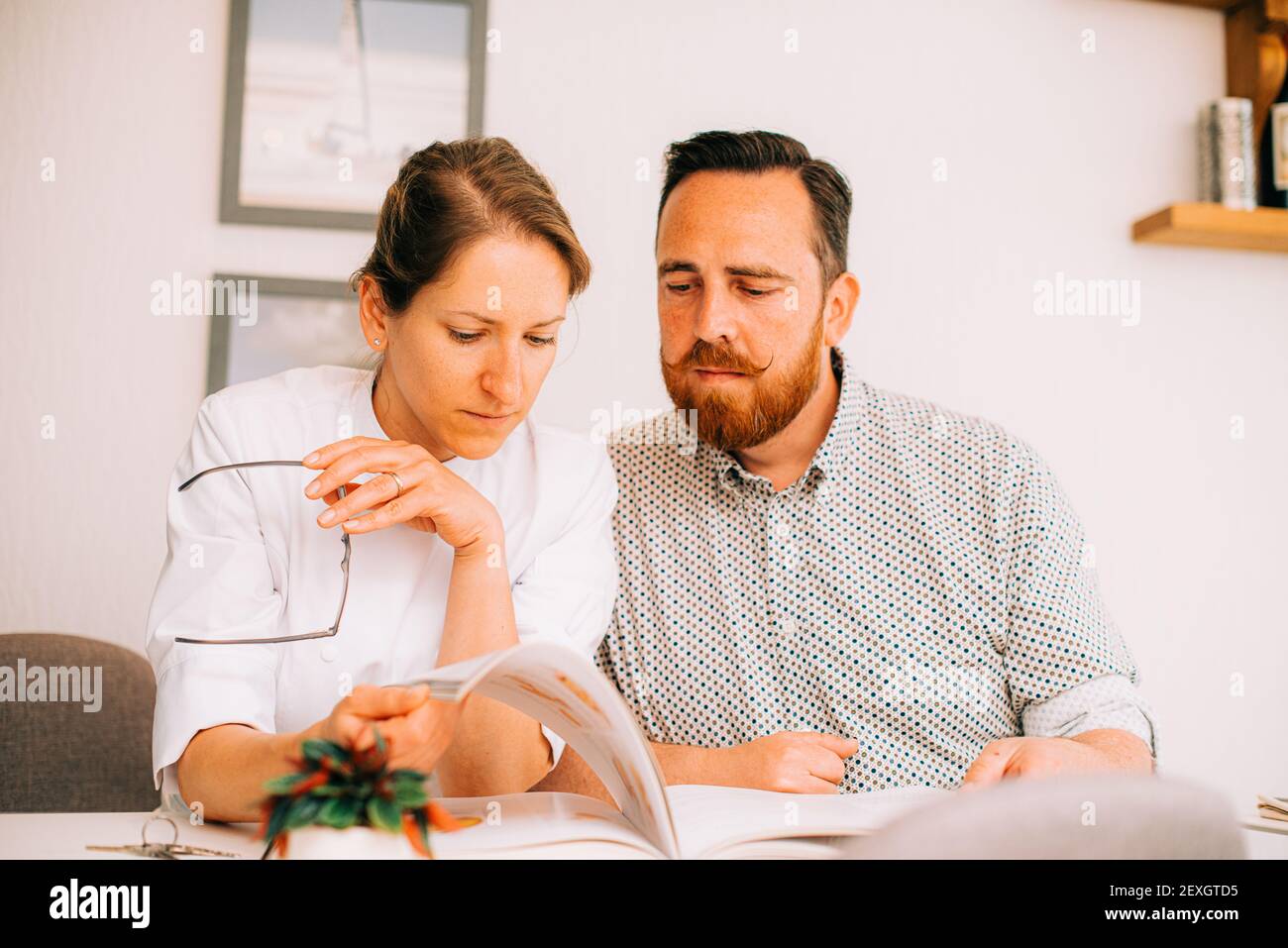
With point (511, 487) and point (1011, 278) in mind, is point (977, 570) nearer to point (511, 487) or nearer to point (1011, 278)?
point (511, 487)

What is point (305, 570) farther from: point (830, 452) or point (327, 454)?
point (830, 452)

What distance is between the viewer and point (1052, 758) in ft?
3.26

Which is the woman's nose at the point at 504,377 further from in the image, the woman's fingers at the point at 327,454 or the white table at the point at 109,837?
the white table at the point at 109,837

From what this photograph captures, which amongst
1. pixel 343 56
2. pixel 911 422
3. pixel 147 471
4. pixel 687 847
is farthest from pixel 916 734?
pixel 343 56

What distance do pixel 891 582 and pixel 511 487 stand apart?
49 cm

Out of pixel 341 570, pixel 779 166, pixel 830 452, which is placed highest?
pixel 779 166

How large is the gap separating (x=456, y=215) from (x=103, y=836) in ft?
2.06

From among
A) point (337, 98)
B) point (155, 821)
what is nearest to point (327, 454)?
point (155, 821)

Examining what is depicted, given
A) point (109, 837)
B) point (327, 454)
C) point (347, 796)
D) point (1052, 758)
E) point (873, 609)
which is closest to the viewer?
point (347, 796)

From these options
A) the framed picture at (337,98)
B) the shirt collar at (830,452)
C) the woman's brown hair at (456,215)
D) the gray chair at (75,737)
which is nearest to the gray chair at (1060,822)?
the woman's brown hair at (456,215)

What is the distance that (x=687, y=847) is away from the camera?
0.67 meters

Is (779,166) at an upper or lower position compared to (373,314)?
upper

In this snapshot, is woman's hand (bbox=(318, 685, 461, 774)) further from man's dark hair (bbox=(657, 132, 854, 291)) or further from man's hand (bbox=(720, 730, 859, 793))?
man's dark hair (bbox=(657, 132, 854, 291))

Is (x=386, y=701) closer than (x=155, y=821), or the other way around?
(x=386, y=701)
